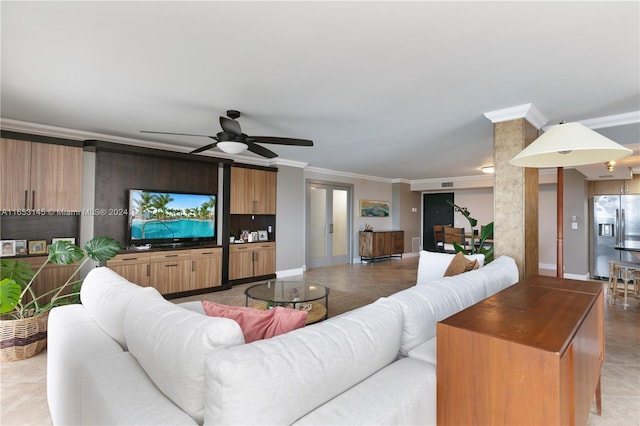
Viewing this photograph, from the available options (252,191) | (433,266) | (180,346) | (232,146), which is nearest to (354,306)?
(433,266)

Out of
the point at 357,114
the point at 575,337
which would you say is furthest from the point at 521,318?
the point at 357,114

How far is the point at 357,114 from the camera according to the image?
11.2ft

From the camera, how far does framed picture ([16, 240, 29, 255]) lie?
12.1ft

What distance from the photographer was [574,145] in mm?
1542

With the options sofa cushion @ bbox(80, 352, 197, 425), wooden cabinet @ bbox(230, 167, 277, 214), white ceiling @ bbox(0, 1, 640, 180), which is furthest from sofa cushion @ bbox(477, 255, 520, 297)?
wooden cabinet @ bbox(230, 167, 277, 214)

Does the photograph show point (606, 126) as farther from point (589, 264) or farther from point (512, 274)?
point (589, 264)

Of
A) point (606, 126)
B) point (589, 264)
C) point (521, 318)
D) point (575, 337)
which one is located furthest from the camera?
point (589, 264)

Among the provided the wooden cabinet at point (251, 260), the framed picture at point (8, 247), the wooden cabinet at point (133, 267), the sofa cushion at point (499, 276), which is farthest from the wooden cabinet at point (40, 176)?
the sofa cushion at point (499, 276)

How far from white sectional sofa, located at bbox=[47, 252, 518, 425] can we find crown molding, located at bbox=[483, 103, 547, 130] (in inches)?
102

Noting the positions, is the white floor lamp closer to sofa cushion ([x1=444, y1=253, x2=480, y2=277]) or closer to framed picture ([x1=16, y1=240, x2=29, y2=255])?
sofa cushion ([x1=444, y1=253, x2=480, y2=277])

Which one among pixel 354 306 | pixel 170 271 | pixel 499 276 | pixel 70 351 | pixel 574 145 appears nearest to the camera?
pixel 70 351

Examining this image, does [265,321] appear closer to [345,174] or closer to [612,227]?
[345,174]

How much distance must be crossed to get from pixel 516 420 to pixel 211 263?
4628 millimetres

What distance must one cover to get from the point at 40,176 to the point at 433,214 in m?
9.17
